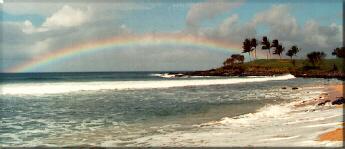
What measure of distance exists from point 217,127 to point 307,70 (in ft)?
454

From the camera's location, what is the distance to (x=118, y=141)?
15.9 m

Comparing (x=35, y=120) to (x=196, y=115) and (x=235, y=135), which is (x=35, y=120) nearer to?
(x=196, y=115)

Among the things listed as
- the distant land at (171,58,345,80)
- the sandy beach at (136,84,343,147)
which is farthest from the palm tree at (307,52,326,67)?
the sandy beach at (136,84,343,147)

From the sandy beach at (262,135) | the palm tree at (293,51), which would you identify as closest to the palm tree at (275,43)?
the palm tree at (293,51)

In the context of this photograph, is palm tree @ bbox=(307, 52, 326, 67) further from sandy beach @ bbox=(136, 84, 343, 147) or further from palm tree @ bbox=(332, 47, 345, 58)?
sandy beach @ bbox=(136, 84, 343, 147)

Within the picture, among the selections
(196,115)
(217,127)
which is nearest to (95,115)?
(196,115)

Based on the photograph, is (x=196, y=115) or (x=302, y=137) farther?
(x=196, y=115)

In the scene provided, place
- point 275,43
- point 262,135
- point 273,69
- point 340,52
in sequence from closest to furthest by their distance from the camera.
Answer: point 262,135, point 340,52, point 273,69, point 275,43

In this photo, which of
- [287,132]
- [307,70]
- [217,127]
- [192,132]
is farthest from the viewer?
[307,70]

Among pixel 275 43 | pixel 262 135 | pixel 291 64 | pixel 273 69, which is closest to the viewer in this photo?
pixel 262 135

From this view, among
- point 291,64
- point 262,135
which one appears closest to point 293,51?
point 291,64

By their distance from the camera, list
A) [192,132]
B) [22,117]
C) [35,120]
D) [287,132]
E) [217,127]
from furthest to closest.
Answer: [22,117] → [35,120] → [217,127] → [192,132] → [287,132]

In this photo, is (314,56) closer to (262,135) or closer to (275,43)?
(275,43)

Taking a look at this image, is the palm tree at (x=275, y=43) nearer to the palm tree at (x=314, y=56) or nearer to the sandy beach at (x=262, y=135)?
the palm tree at (x=314, y=56)
